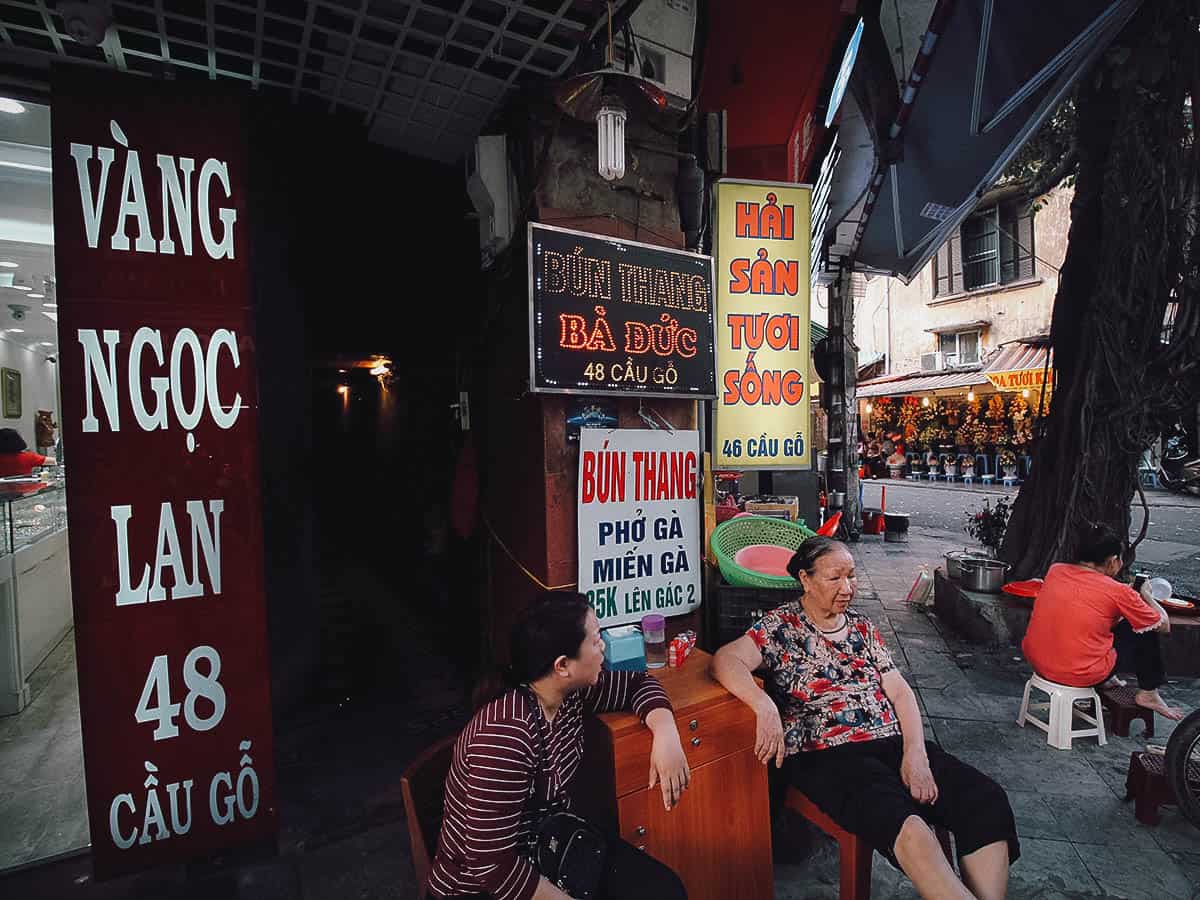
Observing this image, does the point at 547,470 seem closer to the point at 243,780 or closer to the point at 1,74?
the point at 243,780

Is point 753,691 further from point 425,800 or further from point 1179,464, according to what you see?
point 1179,464

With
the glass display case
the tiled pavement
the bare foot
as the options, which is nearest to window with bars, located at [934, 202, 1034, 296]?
the tiled pavement

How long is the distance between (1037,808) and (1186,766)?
756 mm

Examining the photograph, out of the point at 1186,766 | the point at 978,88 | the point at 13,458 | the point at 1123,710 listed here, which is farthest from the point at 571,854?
the point at 978,88

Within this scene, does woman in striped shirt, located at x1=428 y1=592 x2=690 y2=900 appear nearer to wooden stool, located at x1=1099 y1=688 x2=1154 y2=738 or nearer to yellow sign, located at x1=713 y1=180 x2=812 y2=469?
yellow sign, located at x1=713 y1=180 x2=812 y2=469

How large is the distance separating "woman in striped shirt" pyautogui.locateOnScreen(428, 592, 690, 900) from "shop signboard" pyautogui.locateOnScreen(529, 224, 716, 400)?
5.10 feet

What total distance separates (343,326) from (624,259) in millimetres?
5086

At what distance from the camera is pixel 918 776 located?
2.46m

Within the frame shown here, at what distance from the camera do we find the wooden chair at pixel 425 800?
1.91 metres

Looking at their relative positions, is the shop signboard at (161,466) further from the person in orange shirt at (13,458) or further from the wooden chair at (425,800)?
the person in orange shirt at (13,458)

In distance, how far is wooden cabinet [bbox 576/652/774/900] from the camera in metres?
2.32

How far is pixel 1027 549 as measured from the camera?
709 cm

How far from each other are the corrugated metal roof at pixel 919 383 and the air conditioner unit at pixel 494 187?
19.6 metres

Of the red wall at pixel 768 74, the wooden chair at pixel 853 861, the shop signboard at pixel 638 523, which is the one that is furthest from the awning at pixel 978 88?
the wooden chair at pixel 853 861
